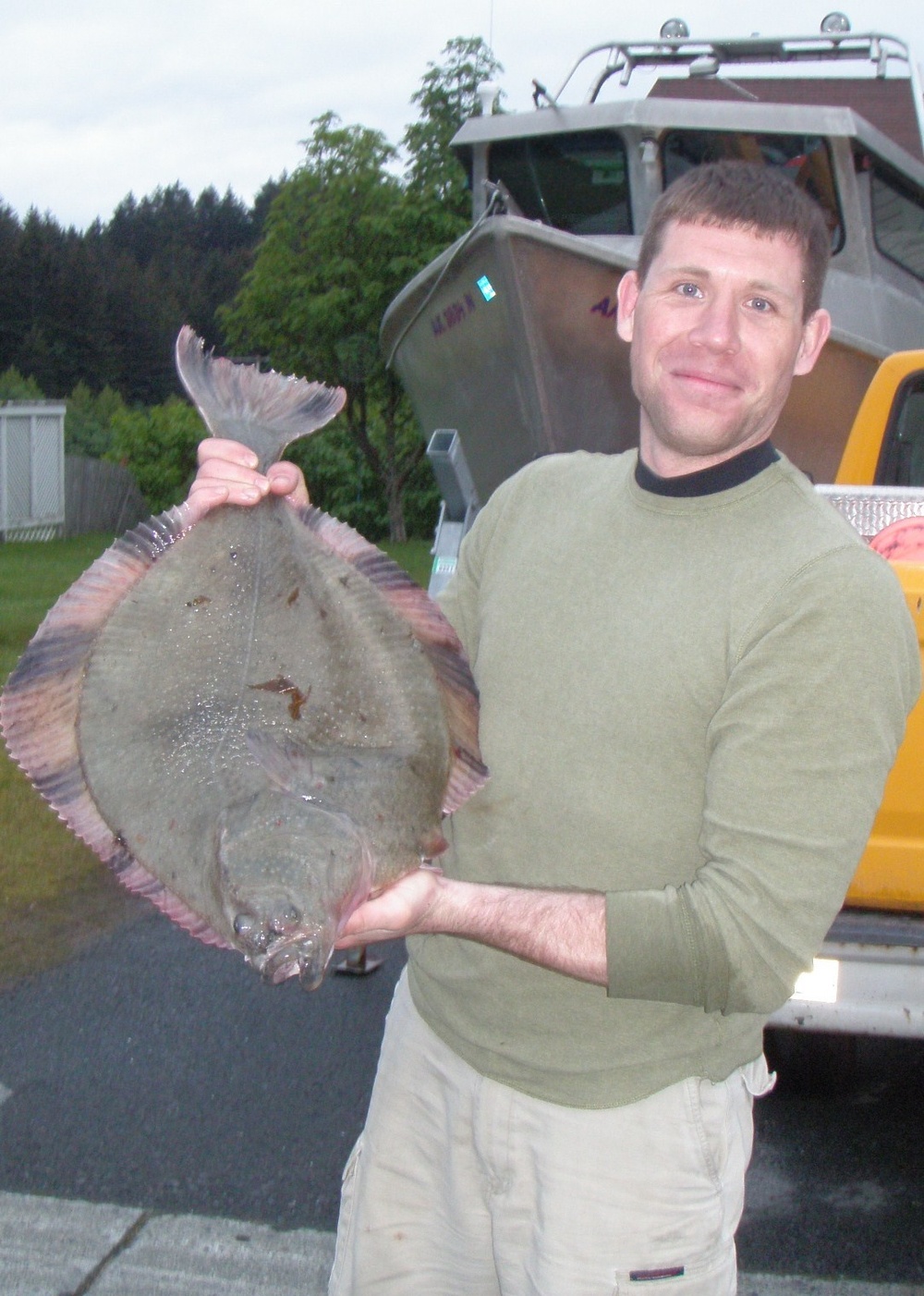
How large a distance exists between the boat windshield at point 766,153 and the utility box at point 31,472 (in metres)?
16.4

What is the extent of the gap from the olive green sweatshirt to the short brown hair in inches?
13.6

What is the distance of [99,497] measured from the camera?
27.8m

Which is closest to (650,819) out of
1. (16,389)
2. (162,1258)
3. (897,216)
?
(162,1258)

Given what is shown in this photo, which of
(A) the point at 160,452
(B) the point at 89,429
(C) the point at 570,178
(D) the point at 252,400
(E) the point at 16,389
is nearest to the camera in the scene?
(D) the point at 252,400

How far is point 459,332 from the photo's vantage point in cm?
946

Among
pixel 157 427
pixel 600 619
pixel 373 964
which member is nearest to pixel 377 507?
pixel 157 427

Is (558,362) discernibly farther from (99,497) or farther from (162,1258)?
(99,497)

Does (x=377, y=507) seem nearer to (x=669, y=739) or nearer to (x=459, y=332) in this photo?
(x=459, y=332)

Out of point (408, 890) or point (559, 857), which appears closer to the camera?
point (408, 890)

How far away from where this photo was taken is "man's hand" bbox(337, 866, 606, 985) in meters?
1.75

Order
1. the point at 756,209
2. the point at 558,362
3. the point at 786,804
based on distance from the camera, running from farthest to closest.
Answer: the point at 558,362 < the point at 756,209 < the point at 786,804

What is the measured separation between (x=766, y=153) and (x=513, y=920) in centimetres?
949

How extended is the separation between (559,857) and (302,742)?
429 millimetres

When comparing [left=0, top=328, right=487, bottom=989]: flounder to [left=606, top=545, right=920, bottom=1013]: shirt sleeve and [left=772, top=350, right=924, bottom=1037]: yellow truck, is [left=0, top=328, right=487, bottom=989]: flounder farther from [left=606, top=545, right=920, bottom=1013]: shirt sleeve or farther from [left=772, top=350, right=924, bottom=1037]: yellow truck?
[left=772, top=350, right=924, bottom=1037]: yellow truck
